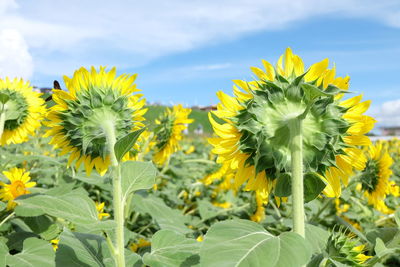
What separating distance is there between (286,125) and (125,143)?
41 centimetres

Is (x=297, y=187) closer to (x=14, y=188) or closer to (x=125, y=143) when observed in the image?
(x=125, y=143)

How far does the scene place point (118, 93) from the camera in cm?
140

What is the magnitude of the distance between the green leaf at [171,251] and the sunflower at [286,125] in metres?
0.23

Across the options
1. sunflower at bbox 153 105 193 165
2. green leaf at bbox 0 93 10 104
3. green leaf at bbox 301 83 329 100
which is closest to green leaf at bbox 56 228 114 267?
green leaf at bbox 301 83 329 100

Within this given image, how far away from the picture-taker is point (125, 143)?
3.56ft

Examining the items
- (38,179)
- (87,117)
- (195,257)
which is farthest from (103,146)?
(38,179)

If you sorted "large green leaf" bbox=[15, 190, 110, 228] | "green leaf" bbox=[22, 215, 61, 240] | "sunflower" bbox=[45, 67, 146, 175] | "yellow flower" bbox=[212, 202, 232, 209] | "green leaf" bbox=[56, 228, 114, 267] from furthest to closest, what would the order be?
"yellow flower" bbox=[212, 202, 232, 209]
"green leaf" bbox=[22, 215, 61, 240]
"sunflower" bbox=[45, 67, 146, 175]
"green leaf" bbox=[56, 228, 114, 267]
"large green leaf" bbox=[15, 190, 110, 228]

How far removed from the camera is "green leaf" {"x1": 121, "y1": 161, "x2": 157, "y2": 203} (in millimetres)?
1209

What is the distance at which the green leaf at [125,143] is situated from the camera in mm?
1048

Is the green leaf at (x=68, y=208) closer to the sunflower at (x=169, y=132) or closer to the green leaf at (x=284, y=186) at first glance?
the green leaf at (x=284, y=186)

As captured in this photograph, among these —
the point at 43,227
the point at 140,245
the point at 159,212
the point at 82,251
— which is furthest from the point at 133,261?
the point at 140,245

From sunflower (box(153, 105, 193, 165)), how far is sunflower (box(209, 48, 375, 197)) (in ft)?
5.30

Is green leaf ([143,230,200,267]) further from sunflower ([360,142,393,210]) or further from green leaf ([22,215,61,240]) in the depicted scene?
sunflower ([360,142,393,210])

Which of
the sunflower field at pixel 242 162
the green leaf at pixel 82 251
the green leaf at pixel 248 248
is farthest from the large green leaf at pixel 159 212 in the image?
the green leaf at pixel 248 248
